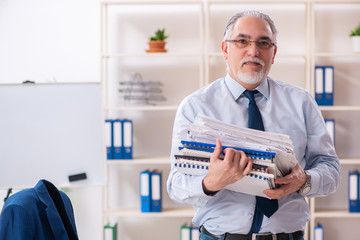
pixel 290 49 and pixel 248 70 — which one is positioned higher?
pixel 290 49

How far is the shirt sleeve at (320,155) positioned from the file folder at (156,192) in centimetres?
196

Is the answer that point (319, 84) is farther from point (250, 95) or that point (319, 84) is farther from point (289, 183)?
point (289, 183)

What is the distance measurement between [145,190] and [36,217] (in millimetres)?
2114

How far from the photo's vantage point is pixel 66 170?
2648 millimetres

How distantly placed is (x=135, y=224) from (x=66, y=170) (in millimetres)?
1276

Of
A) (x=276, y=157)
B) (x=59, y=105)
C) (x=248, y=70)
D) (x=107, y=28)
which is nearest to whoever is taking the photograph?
(x=276, y=157)

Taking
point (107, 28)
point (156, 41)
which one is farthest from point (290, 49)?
point (107, 28)

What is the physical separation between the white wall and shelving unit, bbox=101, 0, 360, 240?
0.50 ft

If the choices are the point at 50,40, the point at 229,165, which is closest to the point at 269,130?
the point at 229,165

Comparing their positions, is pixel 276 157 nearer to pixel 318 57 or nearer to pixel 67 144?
pixel 67 144

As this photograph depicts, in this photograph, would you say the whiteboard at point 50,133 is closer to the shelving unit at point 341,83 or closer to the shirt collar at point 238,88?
the shirt collar at point 238,88

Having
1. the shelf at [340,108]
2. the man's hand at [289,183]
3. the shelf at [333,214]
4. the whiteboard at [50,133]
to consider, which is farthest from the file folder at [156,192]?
the man's hand at [289,183]

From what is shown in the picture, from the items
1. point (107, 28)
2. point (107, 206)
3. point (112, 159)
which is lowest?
point (107, 206)

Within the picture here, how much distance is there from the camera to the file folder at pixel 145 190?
3.43 m
